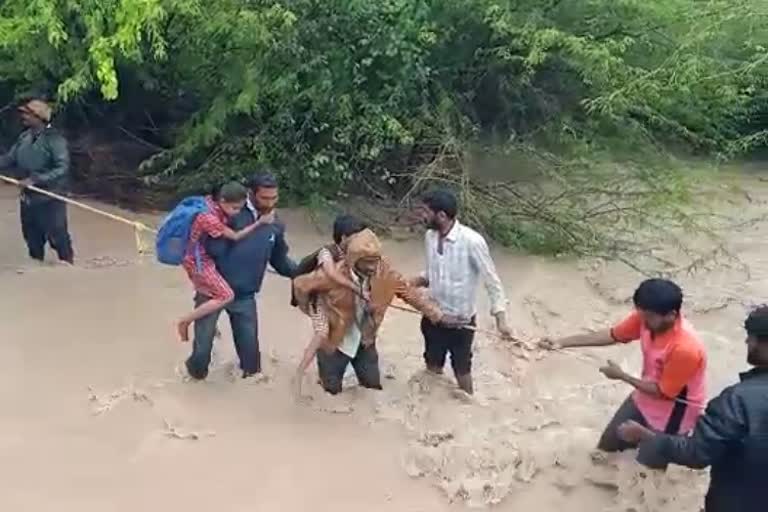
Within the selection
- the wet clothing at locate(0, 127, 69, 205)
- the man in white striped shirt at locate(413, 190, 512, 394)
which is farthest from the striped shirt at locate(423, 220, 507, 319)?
the wet clothing at locate(0, 127, 69, 205)

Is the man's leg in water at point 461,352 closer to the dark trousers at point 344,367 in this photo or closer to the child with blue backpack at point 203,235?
the dark trousers at point 344,367

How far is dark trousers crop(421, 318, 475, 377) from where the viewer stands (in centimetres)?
709

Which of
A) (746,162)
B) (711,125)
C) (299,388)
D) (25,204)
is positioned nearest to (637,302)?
(299,388)

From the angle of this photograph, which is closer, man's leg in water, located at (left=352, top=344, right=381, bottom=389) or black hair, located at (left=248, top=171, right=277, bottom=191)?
black hair, located at (left=248, top=171, right=277, bottom=191)

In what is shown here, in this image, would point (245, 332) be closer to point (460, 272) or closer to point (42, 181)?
point (460, 272)

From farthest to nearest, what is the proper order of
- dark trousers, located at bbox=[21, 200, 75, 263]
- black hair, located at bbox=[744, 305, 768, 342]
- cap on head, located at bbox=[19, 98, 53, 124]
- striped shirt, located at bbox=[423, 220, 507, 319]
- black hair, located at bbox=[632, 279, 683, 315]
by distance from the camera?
dark trousers, located at bbox=[21, 200, 75, 263], cap on head, located at bbox=[19, 98, 53, 124], striped shirt, located at bbox=[423, 220, 507, 319], black hair, located at bbox=[632, 279, 683, 315], black hair, located at bbox=[744, 305, 768, 342]

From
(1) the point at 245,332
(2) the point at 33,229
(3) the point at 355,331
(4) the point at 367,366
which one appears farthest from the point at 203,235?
(2) the point at 33,229

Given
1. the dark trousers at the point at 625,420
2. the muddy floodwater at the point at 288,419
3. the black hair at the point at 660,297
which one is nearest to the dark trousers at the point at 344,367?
the muddy floodwater at the point at 288,419

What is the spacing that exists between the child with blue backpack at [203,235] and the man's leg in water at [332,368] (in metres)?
0.64

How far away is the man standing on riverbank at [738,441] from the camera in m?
4.33

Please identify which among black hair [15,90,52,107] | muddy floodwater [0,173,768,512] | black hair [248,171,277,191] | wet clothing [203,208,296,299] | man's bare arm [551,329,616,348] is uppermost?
black hair [248,171,277,191]

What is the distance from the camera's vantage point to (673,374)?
557 cm

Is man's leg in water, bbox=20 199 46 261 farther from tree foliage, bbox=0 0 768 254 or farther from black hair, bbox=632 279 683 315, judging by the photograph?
black hair, bbox=632 279 683 315

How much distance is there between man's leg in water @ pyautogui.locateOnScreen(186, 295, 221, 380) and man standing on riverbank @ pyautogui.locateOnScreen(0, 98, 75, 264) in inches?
103
